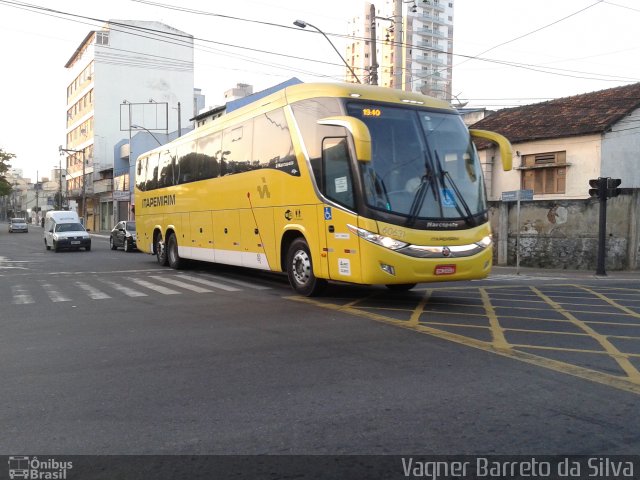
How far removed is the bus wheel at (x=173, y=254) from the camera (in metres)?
17.4

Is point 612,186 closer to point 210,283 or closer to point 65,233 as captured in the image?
point 210,283

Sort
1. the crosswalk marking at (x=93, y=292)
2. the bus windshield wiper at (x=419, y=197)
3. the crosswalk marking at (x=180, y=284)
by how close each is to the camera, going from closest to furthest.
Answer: the bus windshield wiper at (x=419, y=197), the crosswalk marking at (x=93, y=292), the crosswalk marking at (x=180, y=284)

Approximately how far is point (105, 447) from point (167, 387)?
136cm

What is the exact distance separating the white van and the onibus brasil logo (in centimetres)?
2740

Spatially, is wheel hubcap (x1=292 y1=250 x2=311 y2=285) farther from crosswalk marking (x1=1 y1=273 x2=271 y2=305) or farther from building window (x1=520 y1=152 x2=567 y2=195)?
building window (x1=520 y1=152 x2=567 y2=195)

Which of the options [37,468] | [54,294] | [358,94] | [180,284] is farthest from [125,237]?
[37,468]

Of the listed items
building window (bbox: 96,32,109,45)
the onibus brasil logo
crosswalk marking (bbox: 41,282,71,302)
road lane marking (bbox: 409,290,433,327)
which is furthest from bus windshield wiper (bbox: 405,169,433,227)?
building window (bbox: 96,32,109,45)

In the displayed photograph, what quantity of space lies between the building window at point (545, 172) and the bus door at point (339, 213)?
18879 mm

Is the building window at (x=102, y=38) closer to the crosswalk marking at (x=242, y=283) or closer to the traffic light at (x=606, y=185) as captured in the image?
the crosswalk marking at (x=242, y=283)

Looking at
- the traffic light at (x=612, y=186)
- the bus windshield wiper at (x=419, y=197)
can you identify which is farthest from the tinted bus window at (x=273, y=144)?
the traffic light at (x=612, y=186)

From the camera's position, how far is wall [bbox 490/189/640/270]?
808 inches

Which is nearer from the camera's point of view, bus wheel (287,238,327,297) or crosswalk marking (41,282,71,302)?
bus wheel (287,238,327,297)

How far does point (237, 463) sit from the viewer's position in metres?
3.59

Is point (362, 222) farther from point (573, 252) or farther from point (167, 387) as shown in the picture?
point (573, 252)
